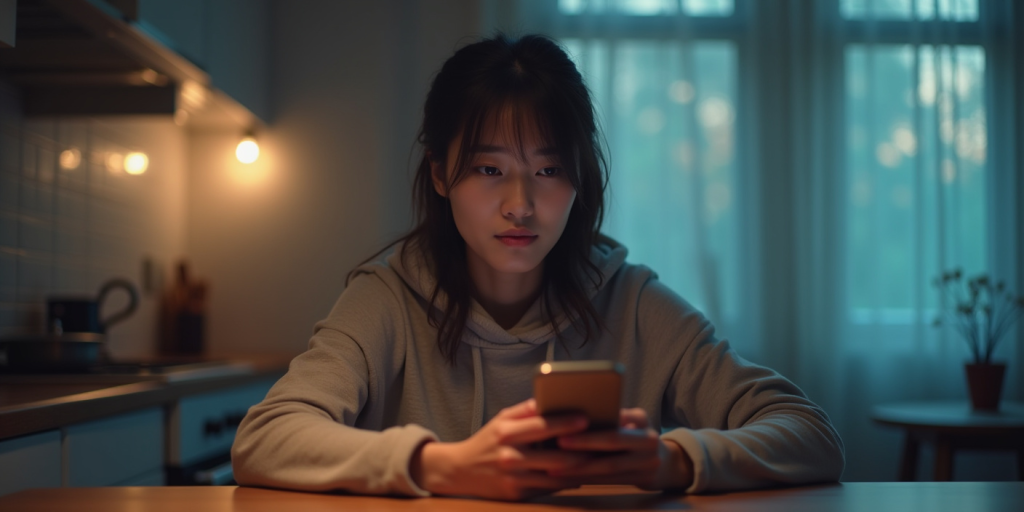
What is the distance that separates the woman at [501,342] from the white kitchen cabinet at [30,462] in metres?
0.44

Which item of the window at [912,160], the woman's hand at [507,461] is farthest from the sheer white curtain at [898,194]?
the woman's hand at [507,461]

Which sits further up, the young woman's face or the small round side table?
the young woman's face

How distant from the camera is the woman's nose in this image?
45.0 inches

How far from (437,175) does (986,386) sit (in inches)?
83.5

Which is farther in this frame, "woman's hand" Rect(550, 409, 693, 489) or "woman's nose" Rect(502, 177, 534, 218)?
"woman's nose" Rect(502, 177, 534, 218)

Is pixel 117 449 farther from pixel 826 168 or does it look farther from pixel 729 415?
pixel 826 168

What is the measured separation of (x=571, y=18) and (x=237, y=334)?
1.70 meters

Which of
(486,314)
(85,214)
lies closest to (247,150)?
(85,214)

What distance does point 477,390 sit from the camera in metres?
1.25

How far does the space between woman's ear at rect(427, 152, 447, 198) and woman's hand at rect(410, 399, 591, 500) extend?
536 mm

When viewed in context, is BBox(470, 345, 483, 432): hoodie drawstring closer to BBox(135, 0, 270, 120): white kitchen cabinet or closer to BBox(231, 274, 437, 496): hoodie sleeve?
BBox(231, 274, 437, 496): hoodie sleeve

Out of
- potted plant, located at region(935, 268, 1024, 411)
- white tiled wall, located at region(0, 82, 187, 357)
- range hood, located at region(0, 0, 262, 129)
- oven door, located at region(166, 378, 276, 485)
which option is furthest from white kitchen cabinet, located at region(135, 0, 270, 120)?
potted plant, located at region(935, 268, 1024, 411)

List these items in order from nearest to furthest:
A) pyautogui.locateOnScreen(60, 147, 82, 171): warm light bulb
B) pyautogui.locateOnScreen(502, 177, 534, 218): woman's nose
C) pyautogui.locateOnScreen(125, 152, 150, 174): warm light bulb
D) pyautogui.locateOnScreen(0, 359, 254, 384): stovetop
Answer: pyautogui.locateOnScreen(502, 177, 534, 218): woman's nose
pyautogui.locateOnScreen(0, 359, 254, 384): stovetop
pyautogui.locateOnScreen(60, 147, 82, 171): warm light bulb
pyautogui.locateOnScreen(125, 152, 150, 174): warm light bulb

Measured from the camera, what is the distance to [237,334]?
318 centimetres
